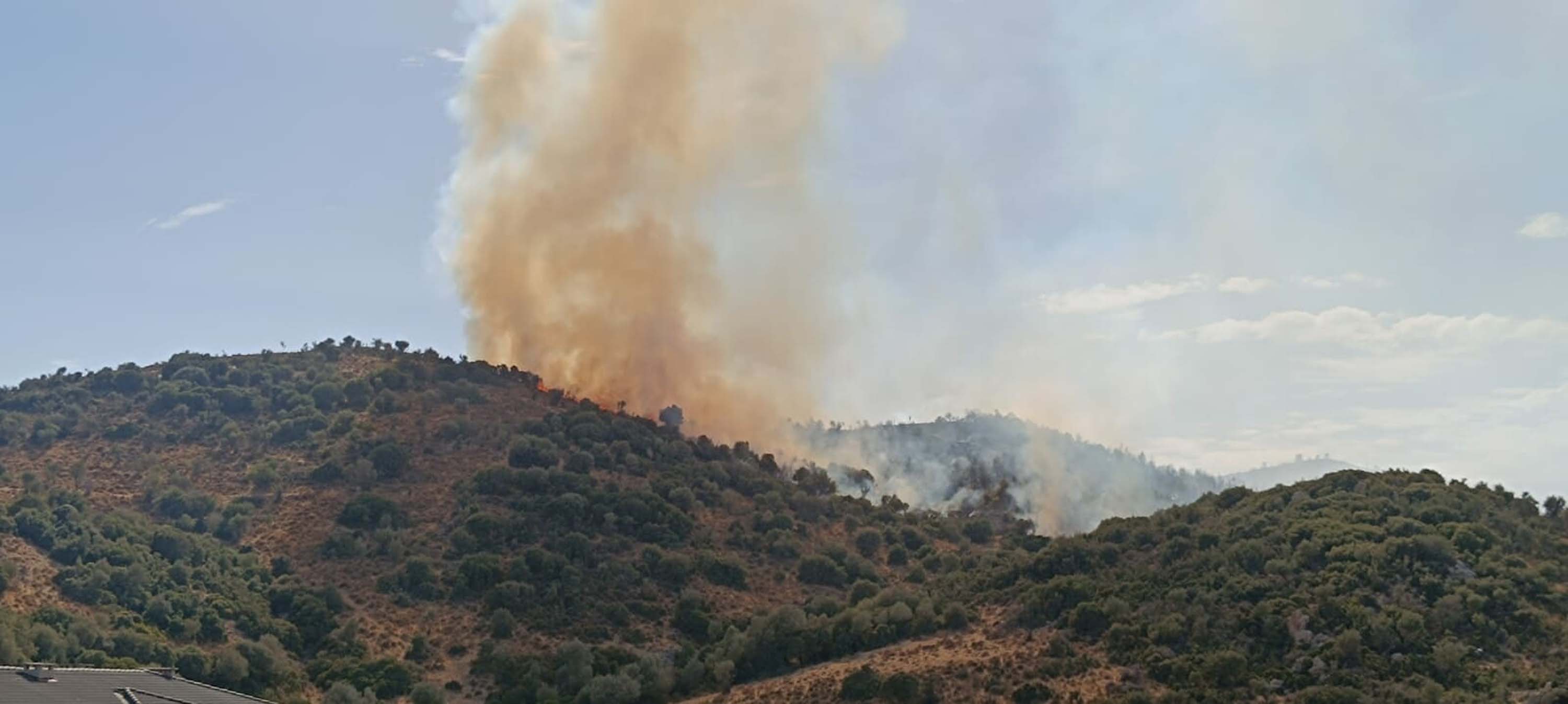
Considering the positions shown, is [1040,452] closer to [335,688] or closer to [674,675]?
[674,675]

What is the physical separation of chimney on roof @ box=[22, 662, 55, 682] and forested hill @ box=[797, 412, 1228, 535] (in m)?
87.1

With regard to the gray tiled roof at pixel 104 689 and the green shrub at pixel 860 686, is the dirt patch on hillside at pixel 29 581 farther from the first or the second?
the green shrub at pixel 860 686

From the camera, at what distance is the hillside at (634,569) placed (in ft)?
253

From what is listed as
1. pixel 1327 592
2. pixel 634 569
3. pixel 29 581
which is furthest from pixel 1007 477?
pixel 29 581

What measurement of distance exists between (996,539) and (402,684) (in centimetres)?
5949

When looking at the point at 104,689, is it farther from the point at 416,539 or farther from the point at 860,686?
the point at 416,539

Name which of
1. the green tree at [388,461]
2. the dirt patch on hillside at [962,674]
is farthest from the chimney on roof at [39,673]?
the green tree at [388,461]

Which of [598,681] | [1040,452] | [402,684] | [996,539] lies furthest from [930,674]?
[1040,452]

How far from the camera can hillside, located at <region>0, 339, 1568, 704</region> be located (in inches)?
3036

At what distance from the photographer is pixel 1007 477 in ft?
531

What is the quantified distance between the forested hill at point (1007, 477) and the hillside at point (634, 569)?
29.7 feet

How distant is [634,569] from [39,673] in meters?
46.9

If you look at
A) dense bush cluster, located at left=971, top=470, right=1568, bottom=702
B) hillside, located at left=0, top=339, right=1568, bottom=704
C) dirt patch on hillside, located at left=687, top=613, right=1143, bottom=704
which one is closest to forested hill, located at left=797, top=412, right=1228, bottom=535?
hillside, located at left=0, top=339, right=1568, bottom=704

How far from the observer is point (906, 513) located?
13625 cm
